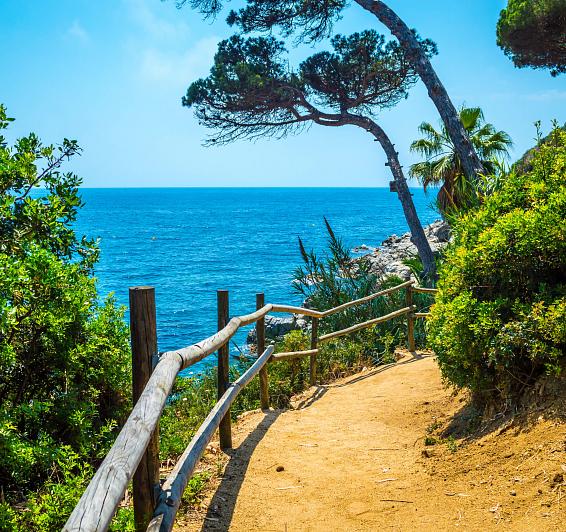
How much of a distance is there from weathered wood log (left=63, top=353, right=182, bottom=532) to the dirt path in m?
1.41

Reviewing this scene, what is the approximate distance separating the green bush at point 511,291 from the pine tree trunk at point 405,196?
25.4 ft

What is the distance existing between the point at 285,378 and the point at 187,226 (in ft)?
239

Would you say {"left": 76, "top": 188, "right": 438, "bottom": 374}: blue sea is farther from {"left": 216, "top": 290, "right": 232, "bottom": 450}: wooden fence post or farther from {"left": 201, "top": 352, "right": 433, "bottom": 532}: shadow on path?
{"left": 201, "top": 352, "right": 433, "bottom": 532}: shadow on path

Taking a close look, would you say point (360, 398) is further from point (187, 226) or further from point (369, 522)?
point (187, 226)

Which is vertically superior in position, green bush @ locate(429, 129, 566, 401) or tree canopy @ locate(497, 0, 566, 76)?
tree canopy @ locate(497, 0, 566, 76)

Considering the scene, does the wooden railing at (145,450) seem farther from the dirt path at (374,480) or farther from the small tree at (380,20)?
the small tree at (380,20)

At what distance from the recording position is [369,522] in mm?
3605

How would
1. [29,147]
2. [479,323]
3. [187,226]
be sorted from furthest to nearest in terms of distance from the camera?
[187,226]
[29,147]
[479,323]

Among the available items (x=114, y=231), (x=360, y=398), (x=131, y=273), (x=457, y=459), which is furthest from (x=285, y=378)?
(x=114, y=231)

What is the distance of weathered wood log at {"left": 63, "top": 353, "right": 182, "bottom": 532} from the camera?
1.63m

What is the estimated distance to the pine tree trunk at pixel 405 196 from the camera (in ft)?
42.8

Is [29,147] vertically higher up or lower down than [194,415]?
higher up

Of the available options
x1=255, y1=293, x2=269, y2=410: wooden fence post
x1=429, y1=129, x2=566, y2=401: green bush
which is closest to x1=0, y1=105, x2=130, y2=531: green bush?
x1=255, y1=293, x2=269, y2=410: wooden fence post

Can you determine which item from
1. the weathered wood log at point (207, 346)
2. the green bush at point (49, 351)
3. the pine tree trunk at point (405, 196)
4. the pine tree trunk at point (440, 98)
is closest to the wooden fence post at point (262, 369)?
the weathered wood log at point (207, 346)
